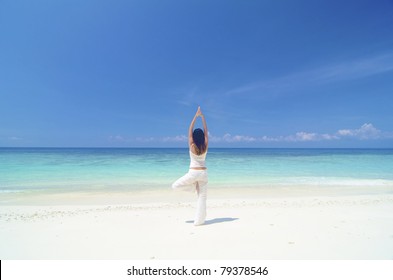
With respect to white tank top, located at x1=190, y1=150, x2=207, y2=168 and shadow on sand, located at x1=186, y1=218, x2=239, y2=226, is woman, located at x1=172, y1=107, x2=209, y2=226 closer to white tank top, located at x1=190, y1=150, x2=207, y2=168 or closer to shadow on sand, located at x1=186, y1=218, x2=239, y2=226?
Answer: white tank top, located at x1=190, y1=150, x2=207, y2=168

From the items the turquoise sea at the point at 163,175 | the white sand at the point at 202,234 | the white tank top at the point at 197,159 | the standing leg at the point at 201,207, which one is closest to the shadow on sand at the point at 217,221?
the white sand at the point at 202,234

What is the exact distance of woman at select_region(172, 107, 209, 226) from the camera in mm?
5234

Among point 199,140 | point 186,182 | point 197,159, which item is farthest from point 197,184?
point 199,140

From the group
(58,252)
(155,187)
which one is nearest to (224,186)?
(155,187)

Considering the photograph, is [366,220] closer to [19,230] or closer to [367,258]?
[367,258]

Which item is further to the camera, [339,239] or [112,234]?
[112,234]

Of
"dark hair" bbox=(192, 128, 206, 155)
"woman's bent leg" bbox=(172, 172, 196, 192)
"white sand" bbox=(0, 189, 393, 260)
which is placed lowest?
"white sand" bbox=(0, 189, 393, 260)

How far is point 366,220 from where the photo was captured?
5.80 metres

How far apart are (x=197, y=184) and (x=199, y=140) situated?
1.05 meters

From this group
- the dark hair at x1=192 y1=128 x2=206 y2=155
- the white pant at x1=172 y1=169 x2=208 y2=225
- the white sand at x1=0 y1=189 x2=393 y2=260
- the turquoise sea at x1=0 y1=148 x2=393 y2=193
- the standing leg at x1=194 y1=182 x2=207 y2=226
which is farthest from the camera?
the turquoise sea at x1=0 y1=148 x2=393 y2=193

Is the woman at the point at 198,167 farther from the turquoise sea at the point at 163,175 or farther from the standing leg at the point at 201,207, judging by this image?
the turquoise sea at the point at 163,175

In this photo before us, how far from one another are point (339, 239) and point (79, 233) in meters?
5.03

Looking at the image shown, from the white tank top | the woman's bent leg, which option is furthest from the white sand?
the white tank top

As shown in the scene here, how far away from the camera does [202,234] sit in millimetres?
4863
